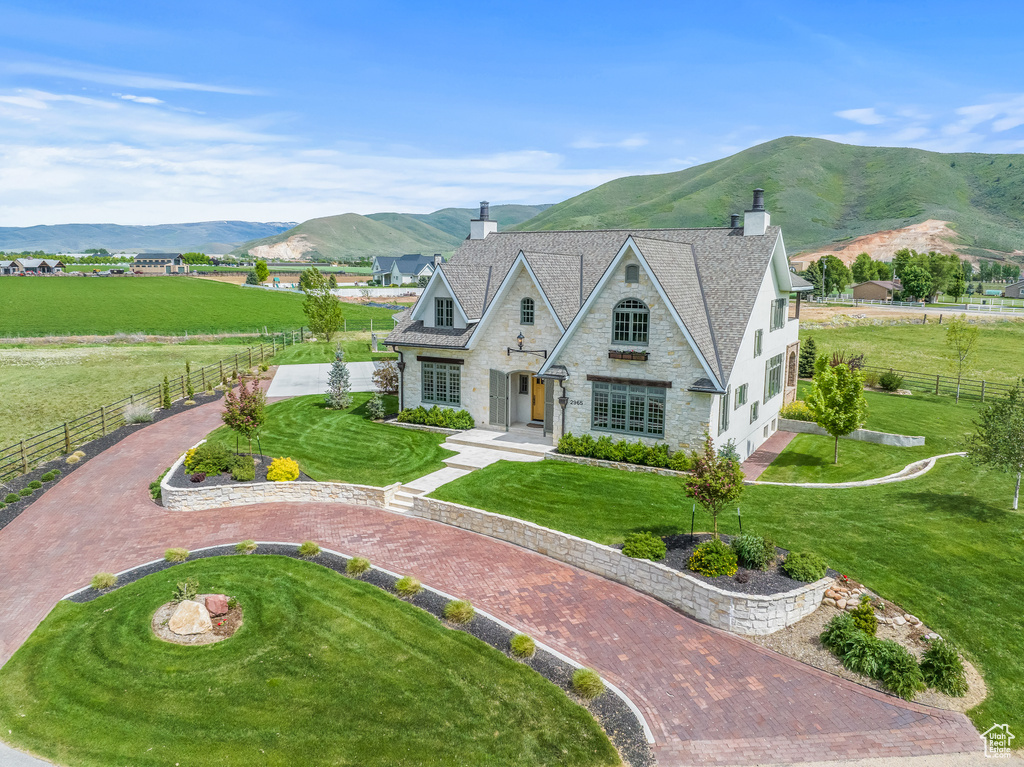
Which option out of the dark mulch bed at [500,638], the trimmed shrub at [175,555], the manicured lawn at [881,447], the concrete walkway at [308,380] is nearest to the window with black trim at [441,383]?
the concrete walkway at [308,380]

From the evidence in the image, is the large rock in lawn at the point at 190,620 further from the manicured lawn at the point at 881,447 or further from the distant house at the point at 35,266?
the distant house at the point at 35,266

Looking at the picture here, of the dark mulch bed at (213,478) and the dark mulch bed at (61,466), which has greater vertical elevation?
the dark mulch bed at (213,478)

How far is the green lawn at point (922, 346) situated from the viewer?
2058 inches

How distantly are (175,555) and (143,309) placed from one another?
89321 mm

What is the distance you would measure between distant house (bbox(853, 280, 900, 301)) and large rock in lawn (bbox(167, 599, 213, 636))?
416ft

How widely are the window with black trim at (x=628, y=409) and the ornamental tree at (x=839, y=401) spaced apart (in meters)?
6.51

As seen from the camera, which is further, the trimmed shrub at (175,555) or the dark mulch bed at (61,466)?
the dark mulch bed at (61,466)

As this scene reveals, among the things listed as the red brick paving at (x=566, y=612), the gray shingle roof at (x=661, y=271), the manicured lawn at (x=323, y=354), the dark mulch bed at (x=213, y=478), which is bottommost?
the red brick paving at (x=566, y=612)

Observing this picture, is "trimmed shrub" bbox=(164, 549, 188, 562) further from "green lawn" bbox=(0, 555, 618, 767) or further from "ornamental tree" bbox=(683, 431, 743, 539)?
"ornamental tree" bbox=(683, 431, 743, 539)

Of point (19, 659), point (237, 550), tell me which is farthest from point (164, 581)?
point (19, 659)

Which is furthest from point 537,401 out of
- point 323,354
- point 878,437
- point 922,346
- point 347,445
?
point 922,346

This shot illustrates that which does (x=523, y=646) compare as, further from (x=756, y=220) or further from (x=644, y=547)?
(x=756, y=220)

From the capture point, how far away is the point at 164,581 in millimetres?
16609

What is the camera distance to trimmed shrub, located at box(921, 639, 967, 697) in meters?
12.6
